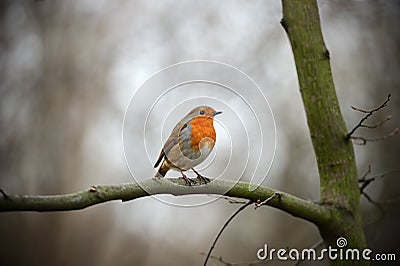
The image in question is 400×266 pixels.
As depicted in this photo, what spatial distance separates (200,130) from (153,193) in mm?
158

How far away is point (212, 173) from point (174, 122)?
165 mm

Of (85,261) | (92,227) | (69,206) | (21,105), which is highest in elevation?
(21,105)

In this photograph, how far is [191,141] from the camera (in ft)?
2.68

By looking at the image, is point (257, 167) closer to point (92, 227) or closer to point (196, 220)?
point (196, 220)

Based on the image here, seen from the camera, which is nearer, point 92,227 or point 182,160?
point 182,160

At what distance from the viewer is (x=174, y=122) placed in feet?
2.75

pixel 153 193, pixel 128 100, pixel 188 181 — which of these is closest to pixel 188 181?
pixel 188 181

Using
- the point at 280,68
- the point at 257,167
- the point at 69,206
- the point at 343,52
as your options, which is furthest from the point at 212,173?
the point at 343,52

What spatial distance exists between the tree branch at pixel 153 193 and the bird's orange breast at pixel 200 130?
0.07 m

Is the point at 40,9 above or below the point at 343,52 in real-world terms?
above

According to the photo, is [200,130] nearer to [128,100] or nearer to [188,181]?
[188,181]

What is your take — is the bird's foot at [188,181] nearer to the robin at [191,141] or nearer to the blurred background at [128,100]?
the robin at [191,141]

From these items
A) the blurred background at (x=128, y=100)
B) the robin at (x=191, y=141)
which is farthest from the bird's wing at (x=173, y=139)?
the blurred background at (x=128, y=100)

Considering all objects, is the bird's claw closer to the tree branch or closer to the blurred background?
the tree branch
